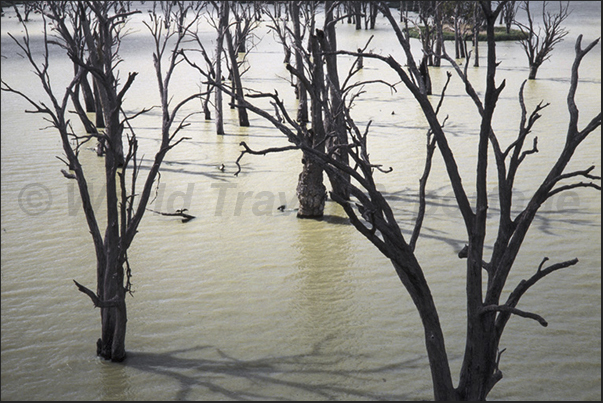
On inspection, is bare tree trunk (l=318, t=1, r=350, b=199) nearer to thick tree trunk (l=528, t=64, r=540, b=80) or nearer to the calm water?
the calm water

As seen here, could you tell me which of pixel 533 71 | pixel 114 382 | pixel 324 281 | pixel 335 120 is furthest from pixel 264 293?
pixel 533 71

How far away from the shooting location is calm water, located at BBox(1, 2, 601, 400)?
4820 millimetres

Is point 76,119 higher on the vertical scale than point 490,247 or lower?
higher

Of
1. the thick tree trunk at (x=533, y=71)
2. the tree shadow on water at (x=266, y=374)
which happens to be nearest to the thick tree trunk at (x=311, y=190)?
the tree shadow on water at (x=266, y=374)

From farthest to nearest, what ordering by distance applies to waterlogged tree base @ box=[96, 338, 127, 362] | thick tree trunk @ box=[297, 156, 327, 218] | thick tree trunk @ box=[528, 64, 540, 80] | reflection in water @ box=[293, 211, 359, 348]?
thick tree trunk @ box=[528, 64, 540, 80] < thick tree trunk @ box=[297, 156, 327, 218] < reflection in water @ box=[293, 211, 359, 348] < waterlogged tree base @ box=[96, 338, 127, 362]

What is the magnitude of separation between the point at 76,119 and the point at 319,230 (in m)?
9.47

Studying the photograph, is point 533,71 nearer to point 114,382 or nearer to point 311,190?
point 311,190

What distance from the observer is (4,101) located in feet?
53.8

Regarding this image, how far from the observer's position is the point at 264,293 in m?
6.36

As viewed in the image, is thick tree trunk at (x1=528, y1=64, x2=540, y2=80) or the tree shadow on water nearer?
the tree shadow on water

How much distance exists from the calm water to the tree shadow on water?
0.05 ft

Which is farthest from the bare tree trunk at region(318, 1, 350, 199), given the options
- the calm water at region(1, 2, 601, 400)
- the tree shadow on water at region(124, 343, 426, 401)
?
the tree shadow on water at region(124, 343, 426, 401)

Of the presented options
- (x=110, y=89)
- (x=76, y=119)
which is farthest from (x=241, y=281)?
(x=76, y=119)

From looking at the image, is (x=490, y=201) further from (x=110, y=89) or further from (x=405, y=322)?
(x=110, y=89)
